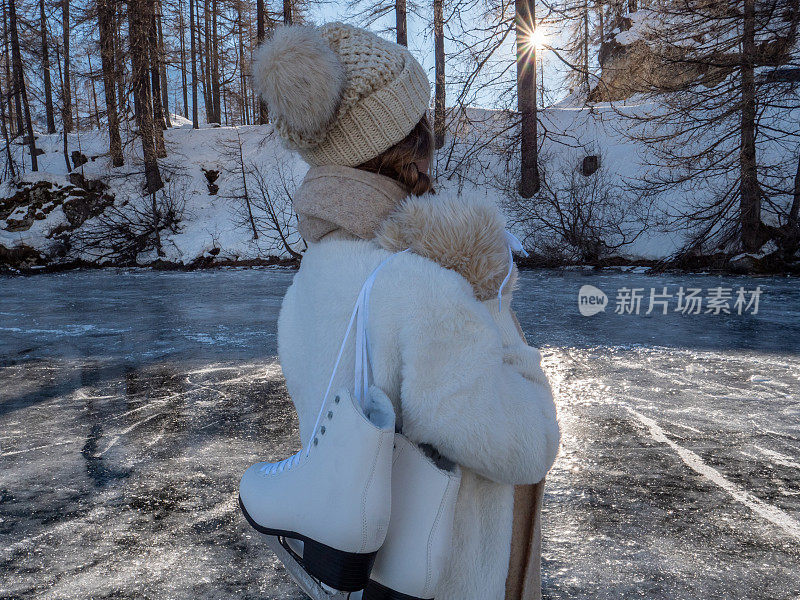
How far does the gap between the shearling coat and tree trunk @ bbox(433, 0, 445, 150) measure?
17.2 m

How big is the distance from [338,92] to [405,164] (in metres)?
0.21

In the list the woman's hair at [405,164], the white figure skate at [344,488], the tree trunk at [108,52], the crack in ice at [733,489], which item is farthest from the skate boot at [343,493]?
the tree trunk at [108,52]

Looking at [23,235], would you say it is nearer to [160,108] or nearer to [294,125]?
[160,108]

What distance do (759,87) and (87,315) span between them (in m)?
12.0

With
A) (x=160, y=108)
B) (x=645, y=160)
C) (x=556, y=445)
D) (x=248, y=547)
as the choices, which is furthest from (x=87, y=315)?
(x=160, y=108)

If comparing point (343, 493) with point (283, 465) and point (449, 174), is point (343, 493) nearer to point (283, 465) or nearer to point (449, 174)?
point (283, 465)

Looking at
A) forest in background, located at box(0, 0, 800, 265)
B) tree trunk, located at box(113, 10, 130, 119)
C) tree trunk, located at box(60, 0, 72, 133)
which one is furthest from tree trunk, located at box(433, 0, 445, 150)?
tree trunk, located at box(60, 0, 72, 133)

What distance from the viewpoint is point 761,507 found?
3.21 m

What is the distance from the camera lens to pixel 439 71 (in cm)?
2070

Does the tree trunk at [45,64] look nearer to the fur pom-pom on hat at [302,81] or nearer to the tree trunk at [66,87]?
the tree trunk at [66,87]

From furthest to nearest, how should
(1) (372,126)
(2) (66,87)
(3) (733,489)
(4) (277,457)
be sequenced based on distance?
(2) (66,87), (4) (277,457), (3) (733,489), (1) (372,126)

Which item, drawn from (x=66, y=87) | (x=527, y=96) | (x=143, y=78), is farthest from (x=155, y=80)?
(x=527, y=96)

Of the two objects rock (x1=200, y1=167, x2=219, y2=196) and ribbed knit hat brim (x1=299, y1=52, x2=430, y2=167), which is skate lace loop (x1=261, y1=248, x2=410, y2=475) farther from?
rock (x1=200, y1=167, x2=219, y2=196)

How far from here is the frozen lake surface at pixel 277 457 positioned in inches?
106
